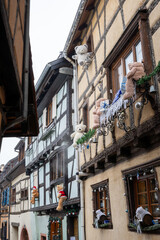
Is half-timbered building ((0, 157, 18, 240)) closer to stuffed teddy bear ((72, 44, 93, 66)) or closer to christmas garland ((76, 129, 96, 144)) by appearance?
christmas garland ((76, 129, 96, 144))

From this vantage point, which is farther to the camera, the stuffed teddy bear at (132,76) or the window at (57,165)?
the window at (57,165)

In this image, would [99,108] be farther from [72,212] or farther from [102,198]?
[72,212]

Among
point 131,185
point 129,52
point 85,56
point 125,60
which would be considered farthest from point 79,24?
point 131,185

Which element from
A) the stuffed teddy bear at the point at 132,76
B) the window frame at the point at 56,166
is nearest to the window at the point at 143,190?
the stuffed teddy bear at the point at 132,76

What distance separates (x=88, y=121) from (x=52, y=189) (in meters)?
4.06

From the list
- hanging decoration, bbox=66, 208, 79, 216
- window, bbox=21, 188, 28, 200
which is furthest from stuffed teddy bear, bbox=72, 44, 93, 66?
window, bbox=21, 188, 28, 200

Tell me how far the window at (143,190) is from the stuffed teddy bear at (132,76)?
1.33 meters

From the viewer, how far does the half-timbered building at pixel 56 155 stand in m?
10.1

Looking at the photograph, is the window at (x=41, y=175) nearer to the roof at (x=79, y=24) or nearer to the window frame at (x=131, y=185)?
the roof at (x=79, y=24)

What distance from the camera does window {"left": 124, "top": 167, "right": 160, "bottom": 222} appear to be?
5.28 meters

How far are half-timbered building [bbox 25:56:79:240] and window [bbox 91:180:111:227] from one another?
127 centimetres

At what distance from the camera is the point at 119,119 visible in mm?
5797

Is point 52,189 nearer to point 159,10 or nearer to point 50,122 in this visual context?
point 50,122

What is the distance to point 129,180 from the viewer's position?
20.2ft
